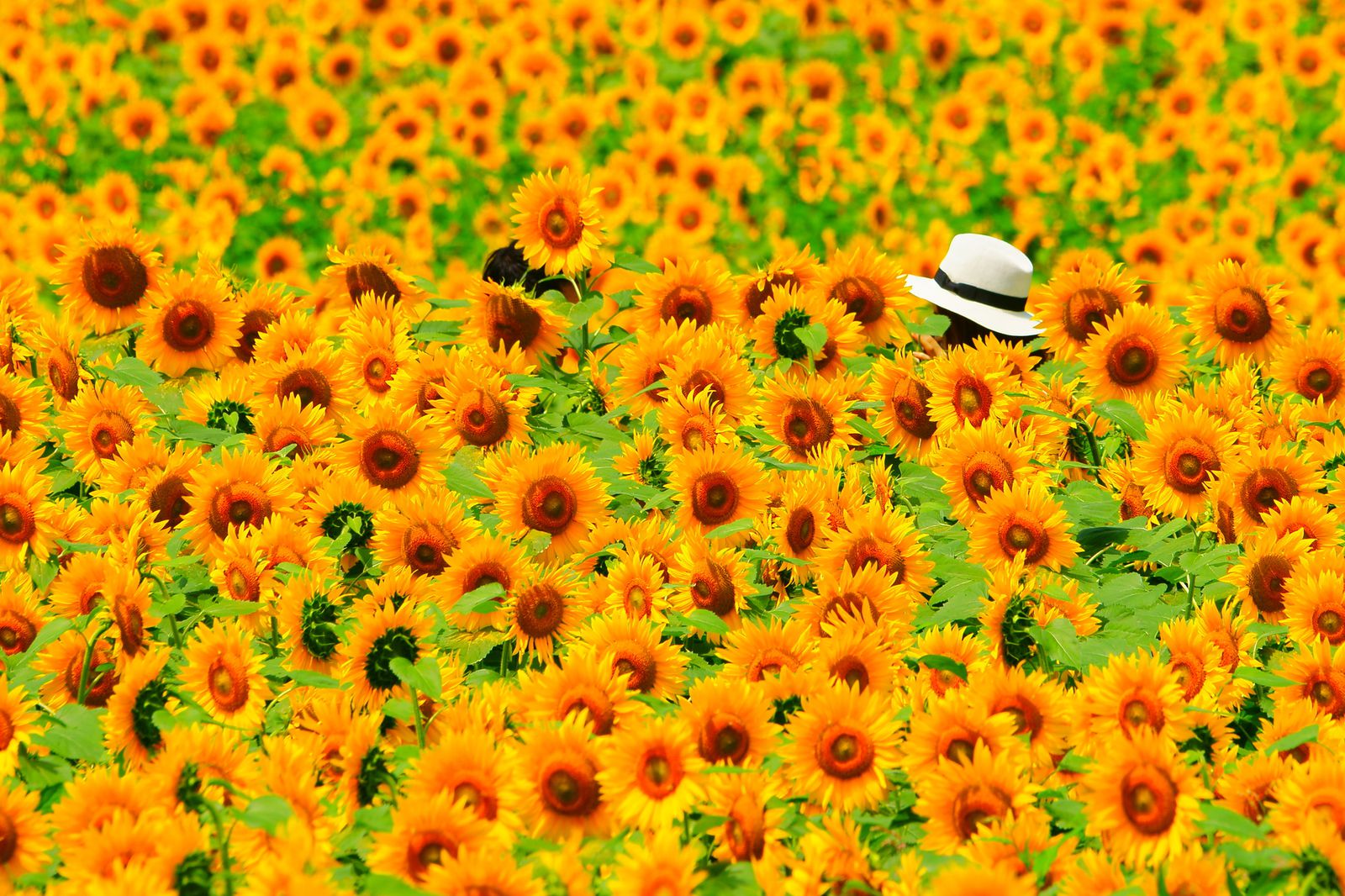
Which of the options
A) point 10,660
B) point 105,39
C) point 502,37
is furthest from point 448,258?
point 10,660

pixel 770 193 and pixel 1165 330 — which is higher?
pixel 1165 330

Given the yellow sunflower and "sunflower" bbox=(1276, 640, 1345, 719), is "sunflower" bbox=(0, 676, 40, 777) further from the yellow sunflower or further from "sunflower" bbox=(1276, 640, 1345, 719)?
"sunflower" bbox=(1276, 640, 1345, 719)

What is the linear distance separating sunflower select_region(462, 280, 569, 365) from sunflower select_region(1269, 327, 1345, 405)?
5.57ft

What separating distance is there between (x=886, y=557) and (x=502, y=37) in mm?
7403

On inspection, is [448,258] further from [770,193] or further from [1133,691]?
[1133,691]

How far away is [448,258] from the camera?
9148 mm

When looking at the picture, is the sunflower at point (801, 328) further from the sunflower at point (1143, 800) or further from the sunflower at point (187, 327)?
the sunflower at point (1143, 800)

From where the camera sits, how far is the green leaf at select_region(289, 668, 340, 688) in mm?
2555

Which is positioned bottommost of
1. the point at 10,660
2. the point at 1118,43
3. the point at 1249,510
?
the point at 1118,43

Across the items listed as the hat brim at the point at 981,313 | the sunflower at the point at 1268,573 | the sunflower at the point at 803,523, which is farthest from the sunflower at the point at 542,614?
the hat brim at the point at 981,313

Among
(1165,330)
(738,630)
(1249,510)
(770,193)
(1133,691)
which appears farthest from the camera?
(770,193)

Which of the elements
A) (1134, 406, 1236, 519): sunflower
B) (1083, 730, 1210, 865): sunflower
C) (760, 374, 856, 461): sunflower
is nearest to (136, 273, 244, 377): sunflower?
(760, 374, 856, 461): sunflower

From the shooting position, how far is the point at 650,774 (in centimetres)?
226

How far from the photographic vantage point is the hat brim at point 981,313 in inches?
218
